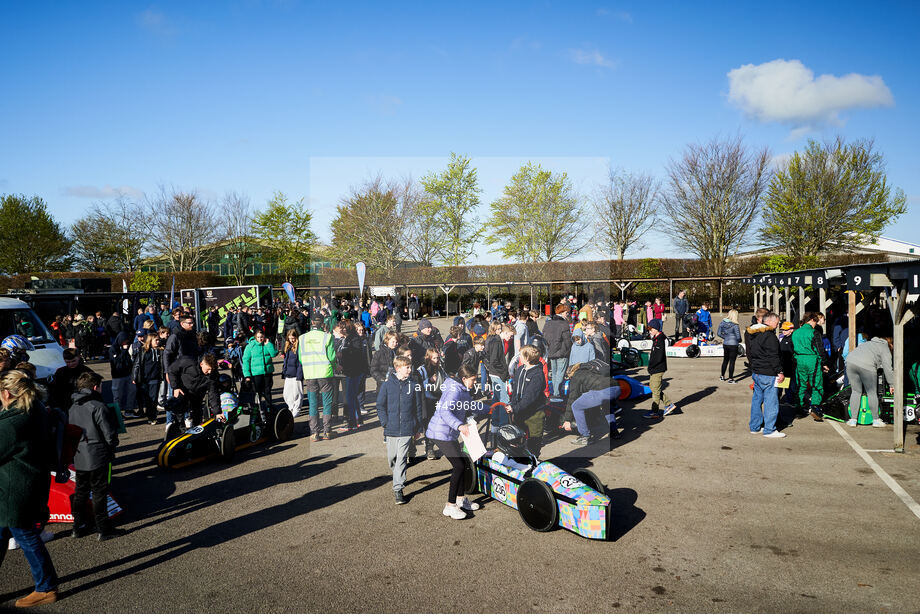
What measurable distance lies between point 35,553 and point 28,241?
55.1m

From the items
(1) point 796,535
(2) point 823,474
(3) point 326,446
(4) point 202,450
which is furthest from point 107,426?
(2) point 823,474

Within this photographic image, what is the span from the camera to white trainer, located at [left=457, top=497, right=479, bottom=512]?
6250 millimetres

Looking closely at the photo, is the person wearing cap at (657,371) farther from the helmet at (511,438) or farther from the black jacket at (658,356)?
the helmet at (511,438)

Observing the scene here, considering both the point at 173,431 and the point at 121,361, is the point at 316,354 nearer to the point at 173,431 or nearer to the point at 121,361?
the point at 173,431

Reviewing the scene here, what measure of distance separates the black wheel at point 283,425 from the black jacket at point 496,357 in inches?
153

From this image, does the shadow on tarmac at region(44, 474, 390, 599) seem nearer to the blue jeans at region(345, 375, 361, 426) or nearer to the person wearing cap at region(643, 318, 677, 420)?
the blue jeans at region(345, 375, 361, 426)

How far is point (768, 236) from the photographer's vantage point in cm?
3888

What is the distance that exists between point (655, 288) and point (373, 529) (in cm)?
3650

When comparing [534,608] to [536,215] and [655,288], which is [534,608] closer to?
[536,215]

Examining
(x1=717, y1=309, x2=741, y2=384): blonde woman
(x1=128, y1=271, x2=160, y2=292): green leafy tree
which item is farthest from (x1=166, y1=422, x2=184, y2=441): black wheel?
(x1=128, y1=271, x2=160, y2=292): green leafy tree

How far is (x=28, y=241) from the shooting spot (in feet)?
155

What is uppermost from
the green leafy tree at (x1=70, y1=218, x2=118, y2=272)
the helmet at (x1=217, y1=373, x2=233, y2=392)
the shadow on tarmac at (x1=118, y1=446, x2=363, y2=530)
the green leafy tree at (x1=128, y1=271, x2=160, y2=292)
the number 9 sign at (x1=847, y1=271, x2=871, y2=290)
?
the green leafy tree at (x1=70, y1=218, x2=118, y2=272)

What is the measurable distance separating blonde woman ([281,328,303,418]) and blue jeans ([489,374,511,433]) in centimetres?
374

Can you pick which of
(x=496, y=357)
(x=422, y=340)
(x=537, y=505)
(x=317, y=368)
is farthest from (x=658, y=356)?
(x=317, y=368)
